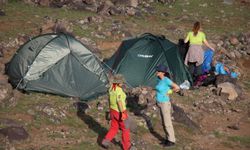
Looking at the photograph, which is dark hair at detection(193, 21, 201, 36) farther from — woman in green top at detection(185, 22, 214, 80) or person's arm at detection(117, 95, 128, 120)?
person's arm at detection(117, 95, 128, 120)

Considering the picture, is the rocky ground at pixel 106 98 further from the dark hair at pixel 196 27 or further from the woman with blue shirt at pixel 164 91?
the dark hair at pixel 196 27

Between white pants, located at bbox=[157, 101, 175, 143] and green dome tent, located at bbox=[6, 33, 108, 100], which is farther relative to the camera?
green dome tent, located at bbox=[6, 33, 108, 100]

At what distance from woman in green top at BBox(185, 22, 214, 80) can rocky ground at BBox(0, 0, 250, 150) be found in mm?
979

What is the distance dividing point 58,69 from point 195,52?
562 cm

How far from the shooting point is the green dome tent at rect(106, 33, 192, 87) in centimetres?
1969

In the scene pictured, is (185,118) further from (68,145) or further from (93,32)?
(93,32)

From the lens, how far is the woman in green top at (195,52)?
20.3 m

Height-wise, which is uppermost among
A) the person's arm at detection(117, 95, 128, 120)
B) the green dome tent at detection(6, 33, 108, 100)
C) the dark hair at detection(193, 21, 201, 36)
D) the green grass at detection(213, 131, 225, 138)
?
the dark hair at detection(193, 21, 201, 36)

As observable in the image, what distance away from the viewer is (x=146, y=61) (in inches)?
785

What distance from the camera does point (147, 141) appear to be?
15727mm

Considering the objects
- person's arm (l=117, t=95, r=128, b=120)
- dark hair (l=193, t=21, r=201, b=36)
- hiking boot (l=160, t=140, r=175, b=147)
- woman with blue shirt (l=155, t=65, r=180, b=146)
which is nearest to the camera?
person's arm (l=117, t=95, r=128, b=120)

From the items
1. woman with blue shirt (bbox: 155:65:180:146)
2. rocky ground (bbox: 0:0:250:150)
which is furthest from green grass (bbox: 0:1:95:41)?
woman with blue shirt (bbox: 155:65:180:146)

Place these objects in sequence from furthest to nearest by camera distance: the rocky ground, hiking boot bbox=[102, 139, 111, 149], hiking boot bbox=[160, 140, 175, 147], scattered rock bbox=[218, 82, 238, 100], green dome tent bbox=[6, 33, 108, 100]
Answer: scattered rock bbox=[218, 82, 238, 100] → green dome tent bbox=[6, 33, 108, 100] → the rocky ground → hiking boot bbox=[160, 140, 175, 147] → hiking boot bbox=[102, 139, 111, 149]

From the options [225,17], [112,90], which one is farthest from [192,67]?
[225,17]
